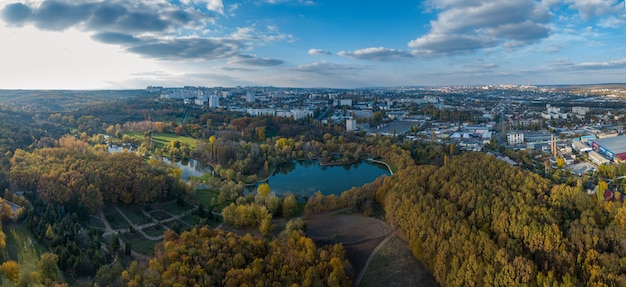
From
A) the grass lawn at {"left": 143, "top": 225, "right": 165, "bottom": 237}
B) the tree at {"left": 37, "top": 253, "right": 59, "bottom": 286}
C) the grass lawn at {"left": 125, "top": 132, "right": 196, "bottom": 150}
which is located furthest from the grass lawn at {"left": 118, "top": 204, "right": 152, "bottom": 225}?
the grass lawn at {"left": 125, "top": 132, "right": 196, "bottom": 150}

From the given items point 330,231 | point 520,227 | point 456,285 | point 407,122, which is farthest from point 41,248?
point 407,122

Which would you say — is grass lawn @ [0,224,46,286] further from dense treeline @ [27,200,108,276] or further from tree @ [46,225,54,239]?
tree @ [46,225,54,239]

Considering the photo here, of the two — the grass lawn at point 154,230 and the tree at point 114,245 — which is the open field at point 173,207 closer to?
the grass lawn at point 154,230

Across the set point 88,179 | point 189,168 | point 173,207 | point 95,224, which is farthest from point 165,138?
point 95,224

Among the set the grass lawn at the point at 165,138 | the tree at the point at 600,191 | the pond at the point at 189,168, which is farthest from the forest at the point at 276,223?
the grass lawn at the point at 165,138

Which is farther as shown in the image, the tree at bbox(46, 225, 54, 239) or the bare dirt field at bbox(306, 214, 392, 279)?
Result: the bare dirt field at bbox(306, 214, 392, 279)

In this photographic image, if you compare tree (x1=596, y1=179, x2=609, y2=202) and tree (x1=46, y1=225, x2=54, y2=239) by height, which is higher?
tree (x1=596, y1=179, x2=609, y2=202)

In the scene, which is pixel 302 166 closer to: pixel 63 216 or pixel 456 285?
pixel 63 216
